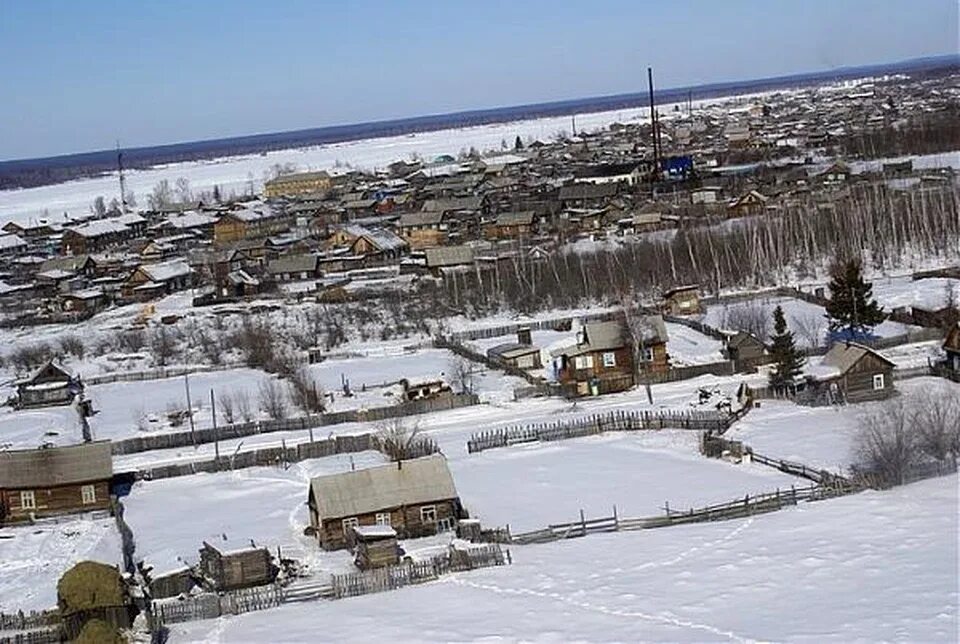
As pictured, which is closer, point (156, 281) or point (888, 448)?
point (888, 448)

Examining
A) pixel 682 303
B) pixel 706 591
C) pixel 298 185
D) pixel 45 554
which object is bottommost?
pixel 45 554

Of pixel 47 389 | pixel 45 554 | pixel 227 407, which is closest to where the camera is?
pixel 45 554

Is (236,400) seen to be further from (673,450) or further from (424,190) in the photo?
(424,190)

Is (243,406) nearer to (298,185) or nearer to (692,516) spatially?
(692,516)

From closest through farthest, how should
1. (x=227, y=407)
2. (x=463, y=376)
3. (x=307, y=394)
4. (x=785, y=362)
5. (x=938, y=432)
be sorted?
(x=938, y=432)
(x=785, y=362)
(x=227, y=407)
(x=307, y=394)
(x=463, y=376)

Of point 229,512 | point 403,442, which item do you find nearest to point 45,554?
point 229,512

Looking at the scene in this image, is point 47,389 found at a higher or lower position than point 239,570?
higher

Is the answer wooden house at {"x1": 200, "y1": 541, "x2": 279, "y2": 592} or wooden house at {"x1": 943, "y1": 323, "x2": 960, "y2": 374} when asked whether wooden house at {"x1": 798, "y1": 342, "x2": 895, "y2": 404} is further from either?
wooden house at {"x1": 200, "y1": 541, "x2": 279, "y2": 592}
